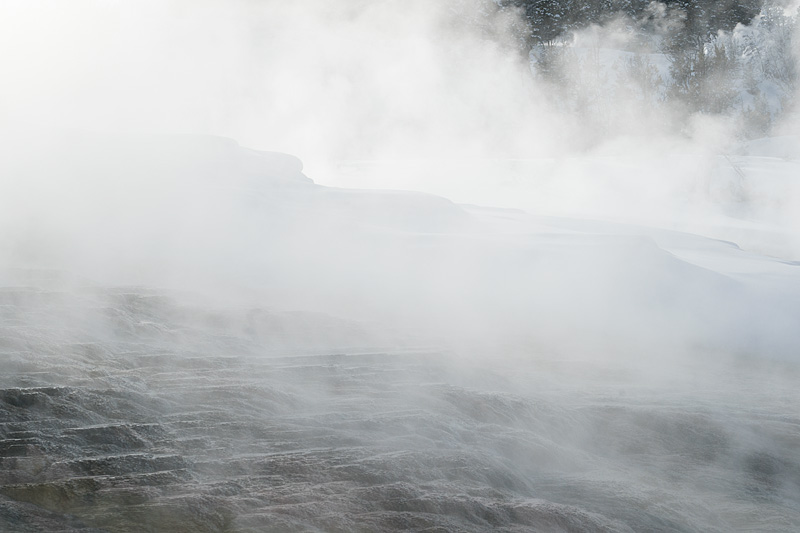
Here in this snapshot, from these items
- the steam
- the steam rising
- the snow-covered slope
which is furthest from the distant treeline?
the snow-covered slope

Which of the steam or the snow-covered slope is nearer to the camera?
the snow-covered slope

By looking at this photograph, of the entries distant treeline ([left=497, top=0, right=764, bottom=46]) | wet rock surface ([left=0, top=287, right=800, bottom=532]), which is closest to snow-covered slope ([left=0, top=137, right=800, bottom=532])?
wet rock surface ([left=0, top=287, right=800, bottom=532])

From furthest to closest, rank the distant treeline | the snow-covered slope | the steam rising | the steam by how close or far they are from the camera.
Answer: the distant treeline → the steam → the steam rising → the snow-covered slope

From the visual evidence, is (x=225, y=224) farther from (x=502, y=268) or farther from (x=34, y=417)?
(x=34, y=417)

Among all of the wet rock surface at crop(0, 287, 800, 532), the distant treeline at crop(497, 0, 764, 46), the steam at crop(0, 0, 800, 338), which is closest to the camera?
the wet rock surface at crop(0, 287, 800, 532)

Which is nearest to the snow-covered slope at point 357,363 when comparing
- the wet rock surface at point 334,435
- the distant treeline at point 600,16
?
the wet rock surface at point 334,435

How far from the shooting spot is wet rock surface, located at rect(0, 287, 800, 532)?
2.05 metres

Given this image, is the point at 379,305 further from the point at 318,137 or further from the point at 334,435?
the point at 318,137

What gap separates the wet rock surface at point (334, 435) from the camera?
2053mm

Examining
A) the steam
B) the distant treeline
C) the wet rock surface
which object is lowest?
the wet rock surface

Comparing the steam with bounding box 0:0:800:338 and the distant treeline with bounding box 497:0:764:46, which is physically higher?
the distant treeline with bounding box 497:0:764:46

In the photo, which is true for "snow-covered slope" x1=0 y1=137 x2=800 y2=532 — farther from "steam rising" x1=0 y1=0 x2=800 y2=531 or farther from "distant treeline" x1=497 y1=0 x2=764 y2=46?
"distant treeline" x1=497 y1=0 x2=764 y2=46

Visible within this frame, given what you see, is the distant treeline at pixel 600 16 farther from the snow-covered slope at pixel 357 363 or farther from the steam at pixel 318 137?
the snow-covered slope at pixel 357 363

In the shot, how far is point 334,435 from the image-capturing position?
260 cm
